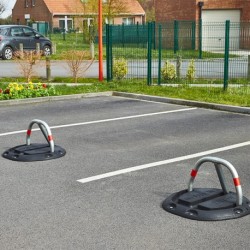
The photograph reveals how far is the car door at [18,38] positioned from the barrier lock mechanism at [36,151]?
20.3 meters

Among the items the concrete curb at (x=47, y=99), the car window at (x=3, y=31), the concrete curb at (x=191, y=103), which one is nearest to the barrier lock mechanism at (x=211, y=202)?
the concrete curb at (x=191, y=103)

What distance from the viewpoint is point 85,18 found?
37969mm

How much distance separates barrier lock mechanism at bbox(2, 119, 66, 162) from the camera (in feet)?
25.6

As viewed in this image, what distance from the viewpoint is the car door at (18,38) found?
27734mm

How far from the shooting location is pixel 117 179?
6.88 m

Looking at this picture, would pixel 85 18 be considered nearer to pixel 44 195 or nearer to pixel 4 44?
pixel 4 44

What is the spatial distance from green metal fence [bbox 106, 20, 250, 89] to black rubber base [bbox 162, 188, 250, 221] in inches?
394

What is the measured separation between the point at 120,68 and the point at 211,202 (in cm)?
1160

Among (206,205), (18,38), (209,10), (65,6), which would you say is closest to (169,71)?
(206,205)

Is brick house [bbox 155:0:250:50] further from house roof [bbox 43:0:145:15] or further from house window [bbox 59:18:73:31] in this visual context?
house window [bbox 59:18:73:31]

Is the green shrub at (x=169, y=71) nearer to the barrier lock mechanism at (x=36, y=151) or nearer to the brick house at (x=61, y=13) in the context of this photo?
the barrier lock mechanism at (x=36, y=151)

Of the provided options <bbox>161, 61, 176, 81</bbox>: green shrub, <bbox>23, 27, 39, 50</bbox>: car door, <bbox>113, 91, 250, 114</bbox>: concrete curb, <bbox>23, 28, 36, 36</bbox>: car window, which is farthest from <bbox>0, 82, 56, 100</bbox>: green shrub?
<bbox>23, 28, 36, 36</bbox>: car window

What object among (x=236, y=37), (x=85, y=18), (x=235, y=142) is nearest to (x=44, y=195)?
(x=235, y=142)

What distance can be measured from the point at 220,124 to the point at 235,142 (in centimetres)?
169
